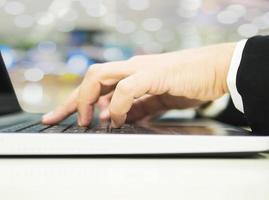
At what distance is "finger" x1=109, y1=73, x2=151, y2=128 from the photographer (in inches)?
18.0

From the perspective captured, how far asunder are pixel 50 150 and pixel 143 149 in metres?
0.09

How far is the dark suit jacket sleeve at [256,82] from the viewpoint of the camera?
1.34 feet

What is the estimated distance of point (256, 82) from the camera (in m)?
0.41

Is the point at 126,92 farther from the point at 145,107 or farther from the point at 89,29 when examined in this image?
the point at 89,29

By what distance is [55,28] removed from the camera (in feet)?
20.4

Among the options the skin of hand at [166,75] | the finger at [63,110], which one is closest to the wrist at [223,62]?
the skin of hand at [166,75]

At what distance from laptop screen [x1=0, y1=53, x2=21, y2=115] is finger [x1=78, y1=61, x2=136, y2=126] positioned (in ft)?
1.12

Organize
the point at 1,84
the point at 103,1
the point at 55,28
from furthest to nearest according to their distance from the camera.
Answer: the point at 55,28
the point at 103,1
the point at 1,84

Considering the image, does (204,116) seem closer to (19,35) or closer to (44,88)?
(44,88)

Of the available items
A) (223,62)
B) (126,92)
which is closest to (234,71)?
(223,62)

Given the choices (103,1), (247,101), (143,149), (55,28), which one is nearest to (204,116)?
(247,101)

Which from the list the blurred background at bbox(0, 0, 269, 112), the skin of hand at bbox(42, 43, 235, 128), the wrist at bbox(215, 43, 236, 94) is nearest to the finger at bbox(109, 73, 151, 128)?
the skin of hand at bbox(42, 43, 235, 128)
